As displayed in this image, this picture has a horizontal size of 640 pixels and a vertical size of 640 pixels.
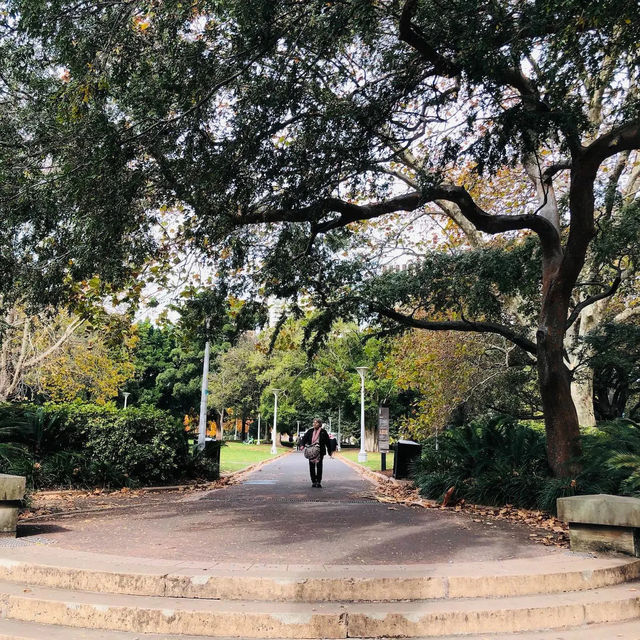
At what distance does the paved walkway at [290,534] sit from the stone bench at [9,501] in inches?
8.5

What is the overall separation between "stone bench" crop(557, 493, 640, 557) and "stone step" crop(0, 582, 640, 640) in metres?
1.24

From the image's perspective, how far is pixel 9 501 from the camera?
6.36 meters

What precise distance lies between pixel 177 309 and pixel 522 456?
738 centimetres

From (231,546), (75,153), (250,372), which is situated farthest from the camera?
(250,372)

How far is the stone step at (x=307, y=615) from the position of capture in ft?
14.1

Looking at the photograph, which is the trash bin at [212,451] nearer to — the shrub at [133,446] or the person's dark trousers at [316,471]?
the shrub at [133,446]

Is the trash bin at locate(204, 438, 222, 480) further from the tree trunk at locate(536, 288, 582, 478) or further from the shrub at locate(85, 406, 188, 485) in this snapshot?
the tree trunk at locate(536, 288, 582, 478)

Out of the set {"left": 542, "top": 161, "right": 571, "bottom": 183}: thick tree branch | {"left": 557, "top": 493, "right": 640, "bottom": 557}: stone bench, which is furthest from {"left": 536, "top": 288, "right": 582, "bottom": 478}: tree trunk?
A: {"left": 557, "top": 493, "right": 640, "bottom": 557}: stone bench

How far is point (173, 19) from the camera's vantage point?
7.45 meters

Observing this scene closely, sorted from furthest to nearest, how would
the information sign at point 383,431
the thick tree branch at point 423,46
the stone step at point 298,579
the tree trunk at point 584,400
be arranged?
the information sign at point 383,431 → the tree trunk at point 584,400 → the thick tree branch at point 423,46 → the stone step at point 298,579

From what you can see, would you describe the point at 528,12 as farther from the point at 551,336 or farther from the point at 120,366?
the point at 120,366

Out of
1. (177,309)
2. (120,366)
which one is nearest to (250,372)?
(120,366)

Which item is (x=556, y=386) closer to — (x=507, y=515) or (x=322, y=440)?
(x=507, y=515)

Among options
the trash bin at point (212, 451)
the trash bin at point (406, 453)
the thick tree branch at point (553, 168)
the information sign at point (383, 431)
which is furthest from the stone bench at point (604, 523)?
the information sign at point (383, 431)
